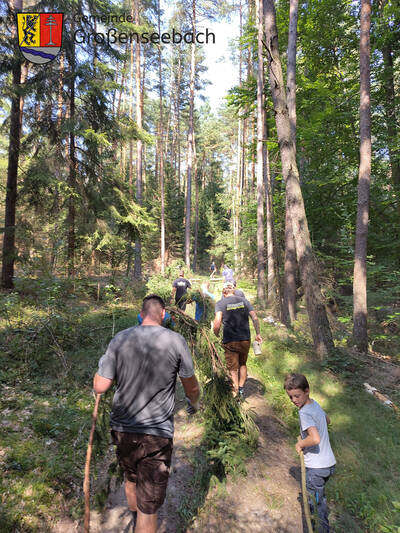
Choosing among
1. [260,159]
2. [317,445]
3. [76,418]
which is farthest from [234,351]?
[260,159]

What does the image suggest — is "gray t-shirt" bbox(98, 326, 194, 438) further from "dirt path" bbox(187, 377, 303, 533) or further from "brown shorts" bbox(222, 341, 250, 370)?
"brown shorts" bbox(222, 341, 250, 370)

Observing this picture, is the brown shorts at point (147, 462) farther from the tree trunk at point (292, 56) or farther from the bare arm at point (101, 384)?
the tree trunk at point (292, 56)

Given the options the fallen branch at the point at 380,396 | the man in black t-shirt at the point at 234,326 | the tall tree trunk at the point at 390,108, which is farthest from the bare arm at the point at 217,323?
the tall tree trunk at the point at 390,108

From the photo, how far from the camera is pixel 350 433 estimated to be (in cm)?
470

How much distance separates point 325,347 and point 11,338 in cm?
749

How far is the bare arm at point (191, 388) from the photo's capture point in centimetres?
245

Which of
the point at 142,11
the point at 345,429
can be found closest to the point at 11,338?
the point at 345,429

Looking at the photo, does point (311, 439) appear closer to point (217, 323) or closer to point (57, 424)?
point (217, 323)

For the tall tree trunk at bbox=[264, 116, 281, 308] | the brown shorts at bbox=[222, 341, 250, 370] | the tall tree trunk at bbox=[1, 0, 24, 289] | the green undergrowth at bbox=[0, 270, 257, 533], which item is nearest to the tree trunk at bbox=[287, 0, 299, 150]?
the tall tree trunk at bbox=[264, 116, 281, 308]

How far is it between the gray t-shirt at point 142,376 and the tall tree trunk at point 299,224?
5538 mm

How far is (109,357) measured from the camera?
2.33 metres

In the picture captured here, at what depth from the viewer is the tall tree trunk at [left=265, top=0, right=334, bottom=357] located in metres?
6.96

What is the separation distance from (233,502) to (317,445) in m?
1.38

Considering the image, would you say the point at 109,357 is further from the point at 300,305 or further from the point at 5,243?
the point at 300,305
